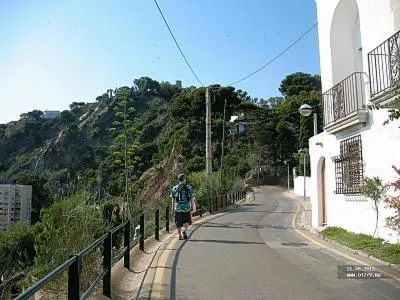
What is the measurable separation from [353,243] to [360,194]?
178cm

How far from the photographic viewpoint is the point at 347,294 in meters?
6.87

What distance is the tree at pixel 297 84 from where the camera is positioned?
9225cm

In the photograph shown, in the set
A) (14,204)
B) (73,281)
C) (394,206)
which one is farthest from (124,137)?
(73,281)

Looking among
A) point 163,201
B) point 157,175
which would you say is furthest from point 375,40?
point 157,175

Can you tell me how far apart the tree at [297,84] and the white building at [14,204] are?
82771mm

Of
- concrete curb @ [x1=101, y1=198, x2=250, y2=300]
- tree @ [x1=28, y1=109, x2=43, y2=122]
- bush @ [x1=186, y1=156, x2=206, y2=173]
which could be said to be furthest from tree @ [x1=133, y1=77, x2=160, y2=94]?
concrete curb @ [x1=101, y1=198, x2=250, y2=300]

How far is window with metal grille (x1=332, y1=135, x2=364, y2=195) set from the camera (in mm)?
12836

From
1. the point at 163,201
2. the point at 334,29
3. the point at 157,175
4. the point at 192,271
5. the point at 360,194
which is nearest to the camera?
the point at 192,271

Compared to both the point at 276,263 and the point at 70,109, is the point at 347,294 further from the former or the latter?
the point at 70,109

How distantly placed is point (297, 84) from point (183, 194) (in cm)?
8483

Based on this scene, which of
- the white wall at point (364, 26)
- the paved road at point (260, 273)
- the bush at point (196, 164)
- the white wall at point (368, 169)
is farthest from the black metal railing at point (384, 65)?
the bush at point (196, 164)

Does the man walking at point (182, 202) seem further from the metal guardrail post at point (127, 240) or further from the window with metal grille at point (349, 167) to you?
the metal guardrail post at point (127, 240)

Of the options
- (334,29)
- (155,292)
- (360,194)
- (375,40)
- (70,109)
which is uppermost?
(70,109)

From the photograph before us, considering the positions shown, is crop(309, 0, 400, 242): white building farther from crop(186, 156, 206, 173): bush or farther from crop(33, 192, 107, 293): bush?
crop(186, 156, 206, 173): bush
